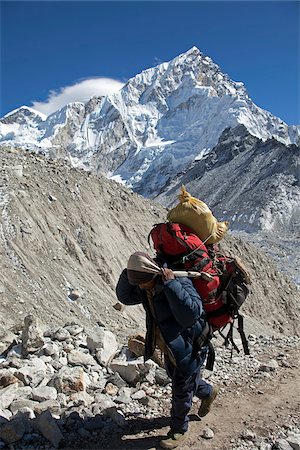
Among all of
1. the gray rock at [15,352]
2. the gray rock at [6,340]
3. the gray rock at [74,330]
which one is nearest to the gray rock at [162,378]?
the gray rock at [74,330]

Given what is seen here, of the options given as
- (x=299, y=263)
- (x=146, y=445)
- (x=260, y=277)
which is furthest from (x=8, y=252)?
(x=299, y=263)

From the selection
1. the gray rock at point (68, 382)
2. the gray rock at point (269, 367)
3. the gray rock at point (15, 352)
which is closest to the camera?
the gray rock at point (68, 382)

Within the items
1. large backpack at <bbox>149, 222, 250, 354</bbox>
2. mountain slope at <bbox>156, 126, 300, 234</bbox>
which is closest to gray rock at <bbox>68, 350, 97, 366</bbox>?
large backpack at <bbox>149, 222, 250, 354</bbox>

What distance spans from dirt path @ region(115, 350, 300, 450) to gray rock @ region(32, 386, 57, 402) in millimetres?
882

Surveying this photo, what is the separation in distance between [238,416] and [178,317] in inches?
67.0

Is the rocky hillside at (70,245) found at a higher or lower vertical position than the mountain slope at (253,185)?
lower

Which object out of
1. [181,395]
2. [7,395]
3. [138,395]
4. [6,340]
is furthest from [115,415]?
[6,340]

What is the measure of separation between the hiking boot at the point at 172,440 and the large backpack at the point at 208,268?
3.30 feet

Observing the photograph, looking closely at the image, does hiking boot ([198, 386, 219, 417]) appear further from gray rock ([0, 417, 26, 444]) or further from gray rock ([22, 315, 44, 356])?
gray rock ([22, 315, 44, 356])

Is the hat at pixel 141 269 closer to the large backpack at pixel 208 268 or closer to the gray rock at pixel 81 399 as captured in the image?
the large backpack at pixel 208 268

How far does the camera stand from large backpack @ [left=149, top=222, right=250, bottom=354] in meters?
4.08

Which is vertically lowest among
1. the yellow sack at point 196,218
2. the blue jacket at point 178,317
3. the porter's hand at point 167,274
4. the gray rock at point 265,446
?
the gray rock at point 265,446

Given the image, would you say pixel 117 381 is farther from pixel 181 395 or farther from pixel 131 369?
pixel 181 395

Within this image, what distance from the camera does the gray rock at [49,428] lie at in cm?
406
